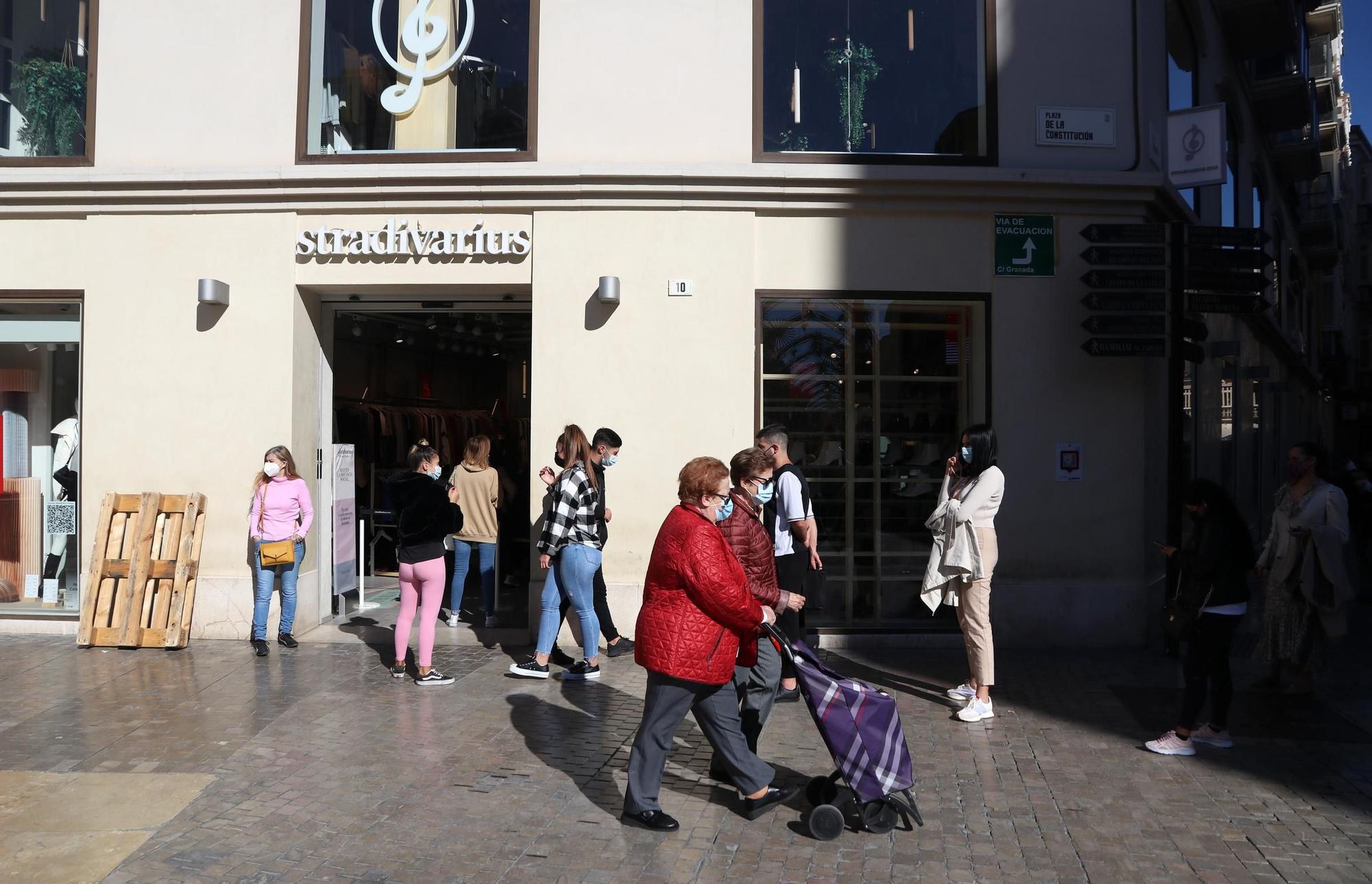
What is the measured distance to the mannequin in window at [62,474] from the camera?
1016cm

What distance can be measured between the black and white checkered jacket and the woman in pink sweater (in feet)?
8.26

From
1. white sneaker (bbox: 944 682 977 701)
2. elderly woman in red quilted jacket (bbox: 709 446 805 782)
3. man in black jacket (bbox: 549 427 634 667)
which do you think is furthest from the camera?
man in black jacket (bbox: 549 427 634 667)

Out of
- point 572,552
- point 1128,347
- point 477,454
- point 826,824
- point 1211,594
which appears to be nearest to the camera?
point 826,824

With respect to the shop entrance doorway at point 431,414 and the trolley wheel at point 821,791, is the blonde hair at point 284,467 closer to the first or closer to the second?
the shop entrance doorway at point 431,414

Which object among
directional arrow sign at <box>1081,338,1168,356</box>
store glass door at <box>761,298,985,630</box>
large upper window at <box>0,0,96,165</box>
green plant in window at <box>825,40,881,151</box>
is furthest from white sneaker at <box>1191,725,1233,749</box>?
large upper window at <box>0,0,96,165</box>

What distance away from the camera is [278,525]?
9023mm

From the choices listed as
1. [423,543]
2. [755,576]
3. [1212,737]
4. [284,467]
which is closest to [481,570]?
[284,467]

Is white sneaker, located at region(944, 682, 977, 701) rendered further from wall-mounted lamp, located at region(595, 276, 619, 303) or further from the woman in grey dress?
wall-mounted lamp, located at region(595, 276, 619, 303)

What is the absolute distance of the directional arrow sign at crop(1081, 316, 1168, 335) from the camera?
364 inches

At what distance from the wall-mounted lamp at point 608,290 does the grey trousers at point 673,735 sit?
4791 mm

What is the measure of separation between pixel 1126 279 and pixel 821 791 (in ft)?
19.8

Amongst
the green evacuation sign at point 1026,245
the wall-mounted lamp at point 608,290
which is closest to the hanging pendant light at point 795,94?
the green evacuation sign at point 1026,245

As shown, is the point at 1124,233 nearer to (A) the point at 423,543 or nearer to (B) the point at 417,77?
(A) the point at 423,543

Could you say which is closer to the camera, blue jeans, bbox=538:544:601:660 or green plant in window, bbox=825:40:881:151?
blue jeans, bbox=538:544:601:660
